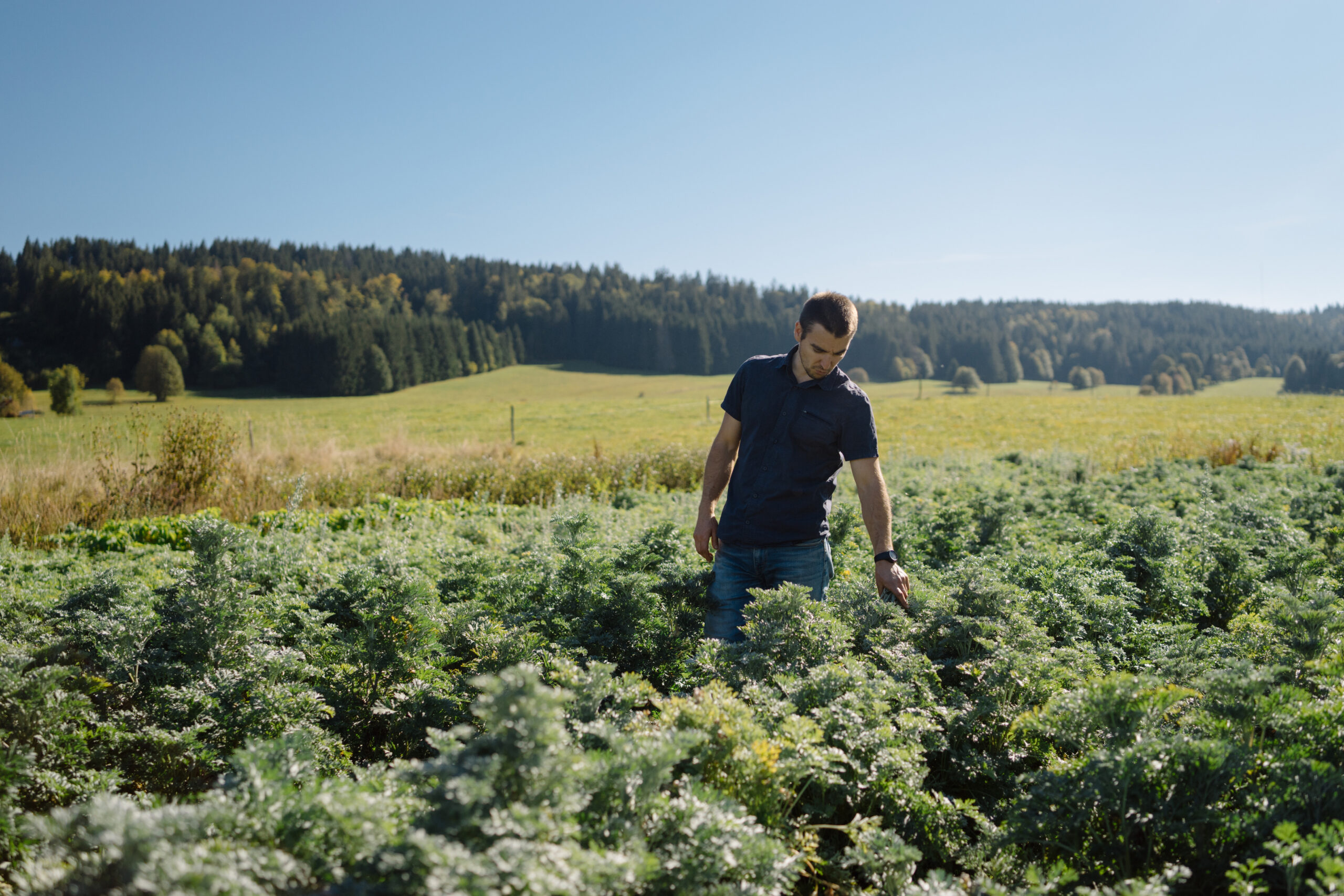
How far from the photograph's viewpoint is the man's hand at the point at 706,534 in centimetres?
426

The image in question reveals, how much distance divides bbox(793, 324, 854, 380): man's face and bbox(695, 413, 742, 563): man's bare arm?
2.15 ft

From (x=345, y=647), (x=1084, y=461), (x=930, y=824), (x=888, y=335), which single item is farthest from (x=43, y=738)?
(x=888, y=335)

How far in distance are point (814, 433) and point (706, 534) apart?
954mm

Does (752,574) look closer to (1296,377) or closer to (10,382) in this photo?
(10,382)

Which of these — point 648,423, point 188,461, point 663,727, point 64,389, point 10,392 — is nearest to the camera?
point 663,727

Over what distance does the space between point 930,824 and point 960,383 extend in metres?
77.2

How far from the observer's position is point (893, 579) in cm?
381

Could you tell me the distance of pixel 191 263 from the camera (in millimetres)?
78375

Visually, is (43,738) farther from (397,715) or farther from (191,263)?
(191,263)

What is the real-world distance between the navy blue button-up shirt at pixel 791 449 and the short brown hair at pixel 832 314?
338 mm

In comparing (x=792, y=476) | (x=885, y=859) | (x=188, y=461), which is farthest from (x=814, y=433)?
(x=188, y=461)

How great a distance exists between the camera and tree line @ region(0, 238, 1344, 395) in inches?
2432

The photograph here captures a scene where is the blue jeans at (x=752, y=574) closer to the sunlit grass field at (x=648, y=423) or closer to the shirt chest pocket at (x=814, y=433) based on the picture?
the shirt chest pocket at (x=814, y=433)

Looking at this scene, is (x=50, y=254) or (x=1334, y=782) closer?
(x=1334, y=782)
